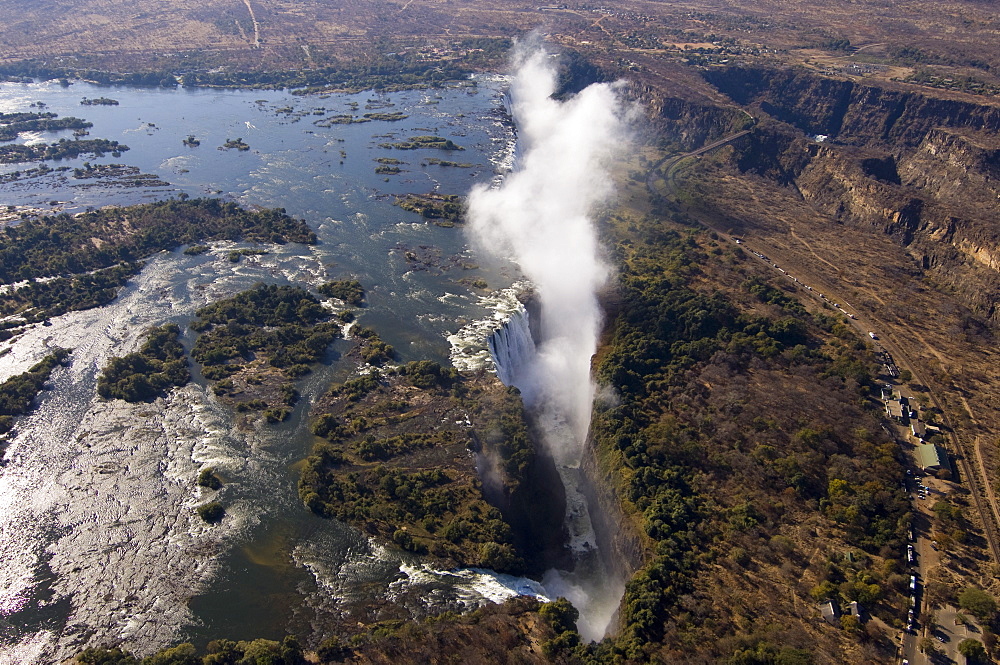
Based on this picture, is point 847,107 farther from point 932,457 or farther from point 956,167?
point 932,457

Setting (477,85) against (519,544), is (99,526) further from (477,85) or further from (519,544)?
(477,85)

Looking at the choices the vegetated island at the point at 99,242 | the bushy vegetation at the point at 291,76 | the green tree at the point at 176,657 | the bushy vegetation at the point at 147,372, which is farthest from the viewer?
the bushy vegetation at the point at 291,76

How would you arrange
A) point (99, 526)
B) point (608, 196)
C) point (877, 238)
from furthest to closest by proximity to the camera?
point (608, 196) < point (877, 238) < point (99, 526)

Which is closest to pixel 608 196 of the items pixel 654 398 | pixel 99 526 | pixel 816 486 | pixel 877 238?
pixel 877 238

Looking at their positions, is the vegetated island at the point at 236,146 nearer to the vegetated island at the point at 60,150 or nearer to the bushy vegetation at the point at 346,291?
the vegetated island at the point at 60,150

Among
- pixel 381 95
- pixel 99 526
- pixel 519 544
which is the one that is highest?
pixel 381 95

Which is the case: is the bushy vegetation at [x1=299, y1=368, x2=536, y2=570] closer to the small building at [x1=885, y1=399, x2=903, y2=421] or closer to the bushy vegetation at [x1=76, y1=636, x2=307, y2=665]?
the bushy vegetation at [x1=76, y1=636, x2=307, y2=665]

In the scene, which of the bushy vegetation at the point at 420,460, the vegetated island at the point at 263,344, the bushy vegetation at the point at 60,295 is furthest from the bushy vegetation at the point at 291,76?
the bushy vegetation at the point at 420,460
